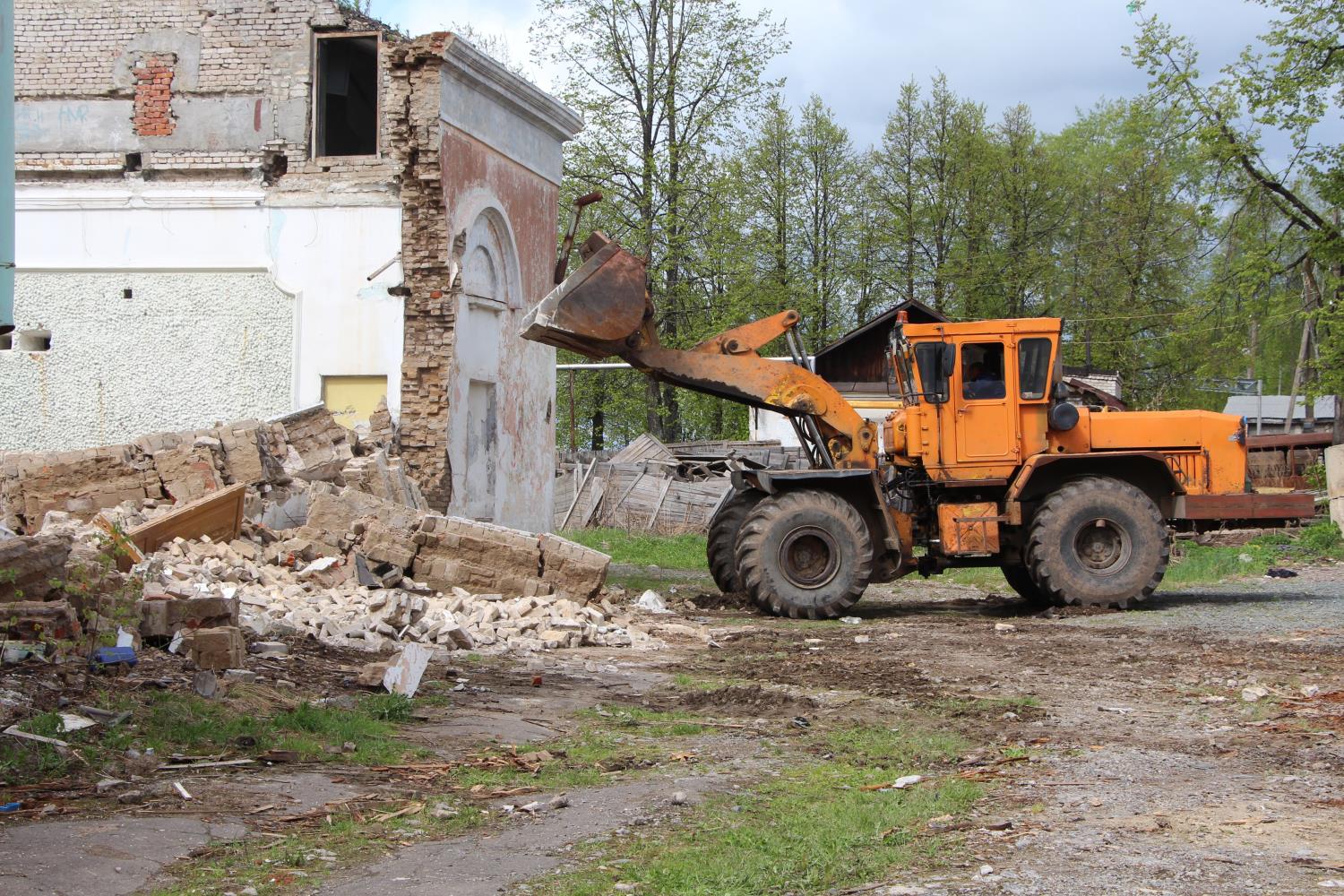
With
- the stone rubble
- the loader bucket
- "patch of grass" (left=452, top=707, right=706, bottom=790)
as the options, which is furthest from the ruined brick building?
"patch of grass" (left=452, top=707, right=706, bottom=790)

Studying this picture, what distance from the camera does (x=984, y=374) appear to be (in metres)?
14.5

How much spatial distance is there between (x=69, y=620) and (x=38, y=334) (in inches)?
441

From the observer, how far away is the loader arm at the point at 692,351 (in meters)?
13.8

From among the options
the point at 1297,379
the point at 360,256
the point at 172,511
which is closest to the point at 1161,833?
the point at 172,511

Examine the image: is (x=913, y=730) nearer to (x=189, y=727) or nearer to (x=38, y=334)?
(x=189, y=727)

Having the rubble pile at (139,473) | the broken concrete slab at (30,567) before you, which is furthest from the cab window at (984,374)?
the broken concrete slab at (30,567)

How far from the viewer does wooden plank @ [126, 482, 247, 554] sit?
11.8 metres

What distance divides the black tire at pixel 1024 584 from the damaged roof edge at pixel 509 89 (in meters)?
8.96

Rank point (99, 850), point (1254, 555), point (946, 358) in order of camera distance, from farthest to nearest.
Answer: point (1254, 555), point (946, 358), point (99, 850)

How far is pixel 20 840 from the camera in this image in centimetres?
490

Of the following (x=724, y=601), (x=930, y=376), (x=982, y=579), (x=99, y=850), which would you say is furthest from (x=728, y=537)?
(x=99, y=850)

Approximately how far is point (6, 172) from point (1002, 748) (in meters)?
5.89

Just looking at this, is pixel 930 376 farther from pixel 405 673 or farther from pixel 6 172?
pixel 6 172

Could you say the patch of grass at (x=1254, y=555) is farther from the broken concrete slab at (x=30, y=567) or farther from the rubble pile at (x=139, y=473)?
the broken concrete slab at (x=30, y=567)
